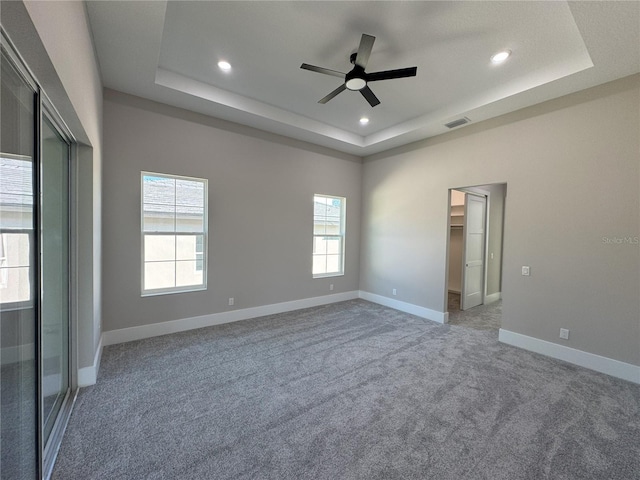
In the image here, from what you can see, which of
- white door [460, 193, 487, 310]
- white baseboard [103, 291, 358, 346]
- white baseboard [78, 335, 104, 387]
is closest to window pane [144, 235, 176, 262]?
white baseboard [103, 291, 358, 346]

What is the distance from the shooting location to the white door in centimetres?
513

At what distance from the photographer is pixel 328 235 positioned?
554 cm

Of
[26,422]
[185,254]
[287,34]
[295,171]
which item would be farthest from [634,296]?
[185,254]

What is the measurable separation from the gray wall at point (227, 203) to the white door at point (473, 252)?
2.12m

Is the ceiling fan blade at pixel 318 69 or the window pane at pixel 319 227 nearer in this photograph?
the ceiling fan blade at pixel 318 69

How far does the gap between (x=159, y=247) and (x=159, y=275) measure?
1.27 ft

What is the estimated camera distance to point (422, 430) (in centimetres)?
200

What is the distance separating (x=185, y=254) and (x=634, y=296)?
527 centimetres

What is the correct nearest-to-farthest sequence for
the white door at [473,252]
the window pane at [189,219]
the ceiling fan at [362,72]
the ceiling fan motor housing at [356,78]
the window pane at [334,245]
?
1. the ceiling fan at [362,72]
2. the ceiling fan motor housing at [356,78]
3. the window pane at [189,219]
4. the white door at [473,252]
5. the window pane at [334,245]

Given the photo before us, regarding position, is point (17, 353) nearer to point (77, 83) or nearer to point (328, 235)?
point (77, 83)

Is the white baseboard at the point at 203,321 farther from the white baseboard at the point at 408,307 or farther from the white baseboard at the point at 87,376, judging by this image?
the white baseboard at the point at 87,376

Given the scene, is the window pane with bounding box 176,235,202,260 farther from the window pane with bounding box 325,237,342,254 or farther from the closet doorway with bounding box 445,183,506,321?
the closet doorway with bounding box 445,183,506,321

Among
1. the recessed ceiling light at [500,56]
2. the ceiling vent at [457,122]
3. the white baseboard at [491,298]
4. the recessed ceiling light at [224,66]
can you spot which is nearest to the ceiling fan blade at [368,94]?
the recessed ceiling light at [500,56]

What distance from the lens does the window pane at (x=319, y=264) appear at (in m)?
5.34
